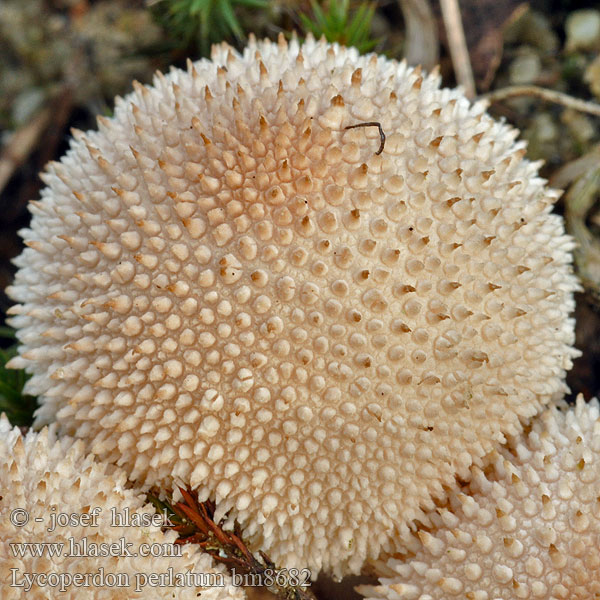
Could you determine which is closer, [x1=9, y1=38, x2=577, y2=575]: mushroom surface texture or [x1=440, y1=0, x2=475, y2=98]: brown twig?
[x1=9, y1=38, x2=577, y2=575]: mushroom surface texture

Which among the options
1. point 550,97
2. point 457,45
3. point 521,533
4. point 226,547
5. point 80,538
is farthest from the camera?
point 457,45

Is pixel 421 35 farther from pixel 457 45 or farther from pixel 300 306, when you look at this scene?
pixel 300 306

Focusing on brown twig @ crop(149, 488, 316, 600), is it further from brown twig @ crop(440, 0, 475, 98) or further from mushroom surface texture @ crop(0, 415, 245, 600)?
brown twig @ crop(440, 0, 475, 98)

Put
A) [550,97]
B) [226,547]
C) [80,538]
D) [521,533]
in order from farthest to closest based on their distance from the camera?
[550,97], [226,547], [521,533], [80,538]

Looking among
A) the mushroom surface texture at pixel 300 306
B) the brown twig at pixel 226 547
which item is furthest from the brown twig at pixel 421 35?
the brown twig at pixel 226 547

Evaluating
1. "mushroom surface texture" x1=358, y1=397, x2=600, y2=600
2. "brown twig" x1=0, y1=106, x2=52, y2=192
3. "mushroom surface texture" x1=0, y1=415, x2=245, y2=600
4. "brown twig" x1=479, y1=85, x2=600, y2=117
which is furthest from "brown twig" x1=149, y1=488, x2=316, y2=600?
"brown twig" x1=0, y1=106, x2=52, y2=192

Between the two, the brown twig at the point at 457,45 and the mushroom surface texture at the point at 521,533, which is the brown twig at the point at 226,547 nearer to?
the mushroom surface texture at the point at 521,533

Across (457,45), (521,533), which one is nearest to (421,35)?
(457,45)
